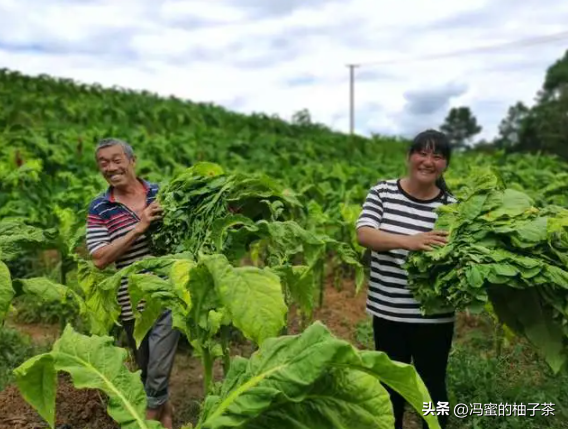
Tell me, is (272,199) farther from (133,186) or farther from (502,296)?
(502,296)

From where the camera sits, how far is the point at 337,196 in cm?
739

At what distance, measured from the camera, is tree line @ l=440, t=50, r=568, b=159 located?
2352 cm

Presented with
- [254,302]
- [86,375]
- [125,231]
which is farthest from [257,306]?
[125,231]

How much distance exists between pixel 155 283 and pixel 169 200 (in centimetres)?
75

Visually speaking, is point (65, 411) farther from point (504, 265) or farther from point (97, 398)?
point (504, 265)

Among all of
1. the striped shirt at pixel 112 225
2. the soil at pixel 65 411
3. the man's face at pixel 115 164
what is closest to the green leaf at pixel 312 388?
the striped shirt at pixel 112 225

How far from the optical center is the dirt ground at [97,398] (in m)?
3.35

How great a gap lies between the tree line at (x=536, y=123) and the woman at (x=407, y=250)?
1738 cm

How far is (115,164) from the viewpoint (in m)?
3.22

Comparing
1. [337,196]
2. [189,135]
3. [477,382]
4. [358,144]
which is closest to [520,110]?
[358,144]

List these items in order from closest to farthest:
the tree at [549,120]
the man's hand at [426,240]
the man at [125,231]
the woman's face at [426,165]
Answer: the man's hand at [426,240] < the woman's face at [426,165] < the man at [125,231] < the tree at [549,120]

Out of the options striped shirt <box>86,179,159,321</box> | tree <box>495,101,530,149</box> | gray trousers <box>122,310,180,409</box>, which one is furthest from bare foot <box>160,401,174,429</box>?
tree <box>495,101,530,149</box>

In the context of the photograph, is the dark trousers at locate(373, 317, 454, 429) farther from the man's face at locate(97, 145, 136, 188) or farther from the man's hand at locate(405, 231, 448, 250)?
the man's face at locate(97, 145, 136, 188)

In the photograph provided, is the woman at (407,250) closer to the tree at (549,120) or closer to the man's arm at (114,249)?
the man's arm at (114,249)
